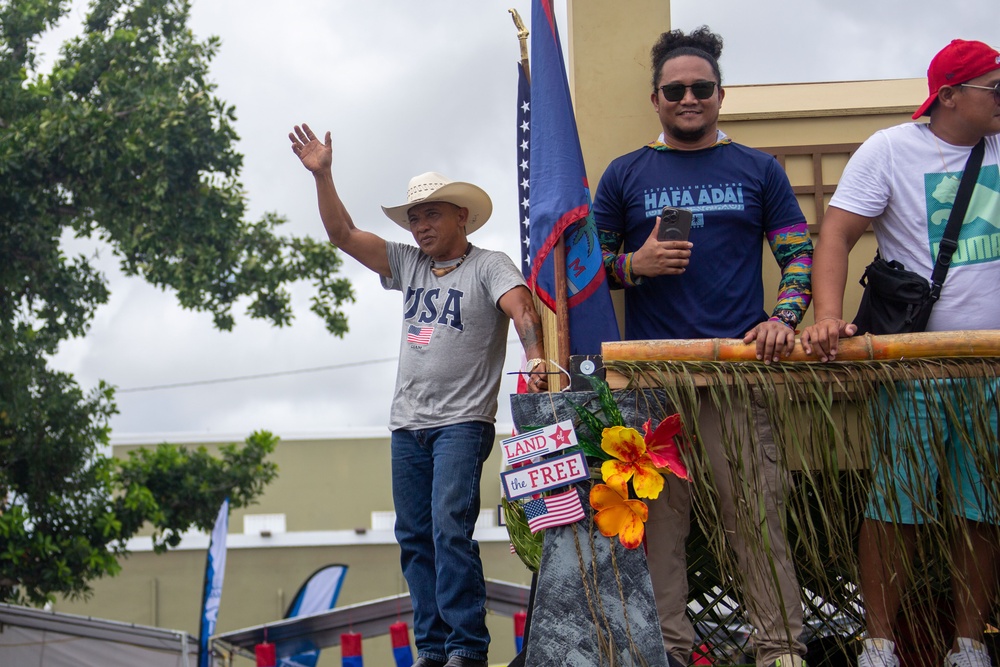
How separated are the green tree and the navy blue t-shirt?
9059mm

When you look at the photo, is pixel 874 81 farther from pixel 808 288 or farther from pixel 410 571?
pixel 410 571

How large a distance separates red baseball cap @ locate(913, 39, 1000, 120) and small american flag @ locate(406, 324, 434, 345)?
68.5 inches

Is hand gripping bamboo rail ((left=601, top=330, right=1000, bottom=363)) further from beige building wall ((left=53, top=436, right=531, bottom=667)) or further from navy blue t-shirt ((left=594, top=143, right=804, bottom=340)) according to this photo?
beige building wall ((left=53, top=436, right=531, bottom=667))

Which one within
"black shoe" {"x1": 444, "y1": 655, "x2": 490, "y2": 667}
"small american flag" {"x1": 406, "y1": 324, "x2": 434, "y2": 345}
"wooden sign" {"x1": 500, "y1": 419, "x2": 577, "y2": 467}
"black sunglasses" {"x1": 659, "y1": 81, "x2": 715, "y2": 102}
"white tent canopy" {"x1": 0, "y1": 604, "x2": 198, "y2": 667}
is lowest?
"black shoe" {"x1": 444, "y1": 655, "x2": 490, "y2": 667}

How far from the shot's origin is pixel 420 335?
396 cm

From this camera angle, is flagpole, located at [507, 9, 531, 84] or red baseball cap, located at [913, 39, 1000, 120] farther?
flagpole, located at [507, 9, 531, 84]

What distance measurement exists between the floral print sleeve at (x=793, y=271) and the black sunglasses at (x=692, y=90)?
491 mm

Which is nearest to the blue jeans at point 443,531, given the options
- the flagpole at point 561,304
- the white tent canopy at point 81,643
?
the flagpole at point 561,304

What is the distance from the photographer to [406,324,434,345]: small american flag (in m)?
3.94

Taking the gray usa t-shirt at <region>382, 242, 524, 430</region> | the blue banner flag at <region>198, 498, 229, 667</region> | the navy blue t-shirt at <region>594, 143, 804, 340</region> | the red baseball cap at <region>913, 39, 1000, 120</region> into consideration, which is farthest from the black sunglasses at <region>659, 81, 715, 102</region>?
the blue banner flag at <region>198, 498, 229, 667</region>

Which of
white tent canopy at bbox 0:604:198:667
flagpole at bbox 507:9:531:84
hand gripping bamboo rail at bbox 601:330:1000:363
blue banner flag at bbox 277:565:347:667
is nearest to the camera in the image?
hand gripping bamboo rail at bbox 601:330:1000:363

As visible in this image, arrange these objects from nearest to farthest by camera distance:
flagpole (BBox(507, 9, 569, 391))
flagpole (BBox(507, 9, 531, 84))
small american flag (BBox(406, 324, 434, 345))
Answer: flagpole (BBox(507, 9, 569, 391)), small american flag (BBox(406, 324, 434, 345)), flagpole (BBox(507, 9, 531, 84))

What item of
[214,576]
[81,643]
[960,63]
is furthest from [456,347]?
[214,576]

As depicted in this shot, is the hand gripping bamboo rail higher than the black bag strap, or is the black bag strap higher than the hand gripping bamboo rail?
the black bag strap
